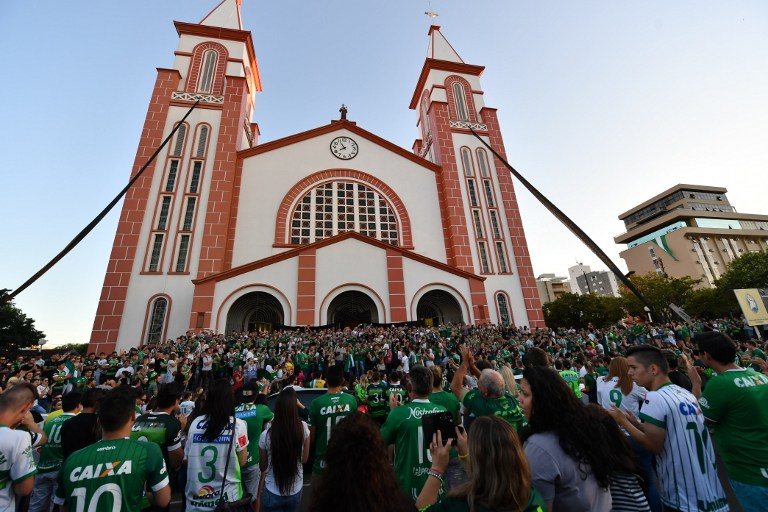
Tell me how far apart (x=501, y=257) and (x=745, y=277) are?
1184 inches

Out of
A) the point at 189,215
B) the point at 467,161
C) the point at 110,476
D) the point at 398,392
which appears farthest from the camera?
the point at 467,161

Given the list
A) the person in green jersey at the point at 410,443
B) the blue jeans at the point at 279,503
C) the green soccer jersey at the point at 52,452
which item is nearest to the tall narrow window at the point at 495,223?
the person in green jersey at the point at 410,443

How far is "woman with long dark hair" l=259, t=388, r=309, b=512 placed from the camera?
3.29 metres

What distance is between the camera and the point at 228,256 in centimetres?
2172

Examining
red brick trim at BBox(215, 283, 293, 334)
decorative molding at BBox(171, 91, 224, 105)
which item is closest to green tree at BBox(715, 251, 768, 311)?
red brick trim at BBox(215, 283, 293, 334)

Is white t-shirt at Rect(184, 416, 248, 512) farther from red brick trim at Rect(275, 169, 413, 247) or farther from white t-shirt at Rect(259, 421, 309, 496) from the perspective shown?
red brick trim at Rect(275, 169, 413, 247)

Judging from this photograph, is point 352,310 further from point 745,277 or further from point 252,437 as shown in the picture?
point 745,277

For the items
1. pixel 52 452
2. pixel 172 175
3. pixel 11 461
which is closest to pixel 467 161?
pixel 172 175

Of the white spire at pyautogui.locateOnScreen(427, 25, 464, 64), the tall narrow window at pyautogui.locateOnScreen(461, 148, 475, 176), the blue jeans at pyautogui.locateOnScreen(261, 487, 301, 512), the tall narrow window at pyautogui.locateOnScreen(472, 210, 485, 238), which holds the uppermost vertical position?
the white spire at pyautogui.locateOnScreen(427, 25, 464, 64)

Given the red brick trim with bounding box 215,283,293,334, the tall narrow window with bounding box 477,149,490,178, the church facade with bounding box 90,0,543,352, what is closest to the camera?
the red brick trim with bounding box 215,283,293,334

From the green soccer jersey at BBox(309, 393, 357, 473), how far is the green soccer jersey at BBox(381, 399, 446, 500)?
90cm

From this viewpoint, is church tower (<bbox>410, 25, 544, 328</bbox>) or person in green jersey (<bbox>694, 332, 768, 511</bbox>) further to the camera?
church tower (<bbox>410, 25, 544, 328</bbox>)

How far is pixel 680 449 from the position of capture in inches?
104

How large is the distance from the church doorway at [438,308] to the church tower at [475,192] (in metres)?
1.53
